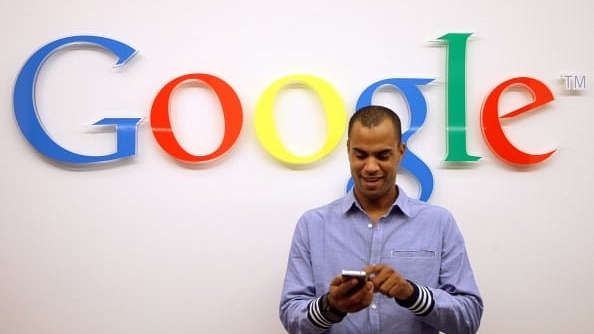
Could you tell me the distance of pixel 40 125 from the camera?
207 centimetres

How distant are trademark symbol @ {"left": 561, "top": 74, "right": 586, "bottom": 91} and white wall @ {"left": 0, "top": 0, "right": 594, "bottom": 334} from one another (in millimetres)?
70

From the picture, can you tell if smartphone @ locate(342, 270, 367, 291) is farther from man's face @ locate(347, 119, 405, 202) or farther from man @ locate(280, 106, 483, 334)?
man's face @ locate(347, 119, 405, 202)

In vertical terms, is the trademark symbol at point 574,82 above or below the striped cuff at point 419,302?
above

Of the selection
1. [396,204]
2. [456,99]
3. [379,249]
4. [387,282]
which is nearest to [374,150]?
[396,204]

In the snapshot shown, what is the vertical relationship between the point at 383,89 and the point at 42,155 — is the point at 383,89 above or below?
above

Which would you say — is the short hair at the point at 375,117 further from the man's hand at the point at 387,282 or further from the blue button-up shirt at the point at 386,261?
the man's hand at the point at 387,282

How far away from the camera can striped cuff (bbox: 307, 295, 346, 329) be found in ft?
4.68

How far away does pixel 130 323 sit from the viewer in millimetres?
2113

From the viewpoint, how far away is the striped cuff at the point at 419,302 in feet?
4.61

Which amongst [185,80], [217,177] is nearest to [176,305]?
[217,177]

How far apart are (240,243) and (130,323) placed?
542mm

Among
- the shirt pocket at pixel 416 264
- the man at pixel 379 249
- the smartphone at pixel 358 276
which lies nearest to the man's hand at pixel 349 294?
the smartphone at pixel 358 276

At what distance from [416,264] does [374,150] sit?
14.3 inches

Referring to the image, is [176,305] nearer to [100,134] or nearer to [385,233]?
[100,134]
